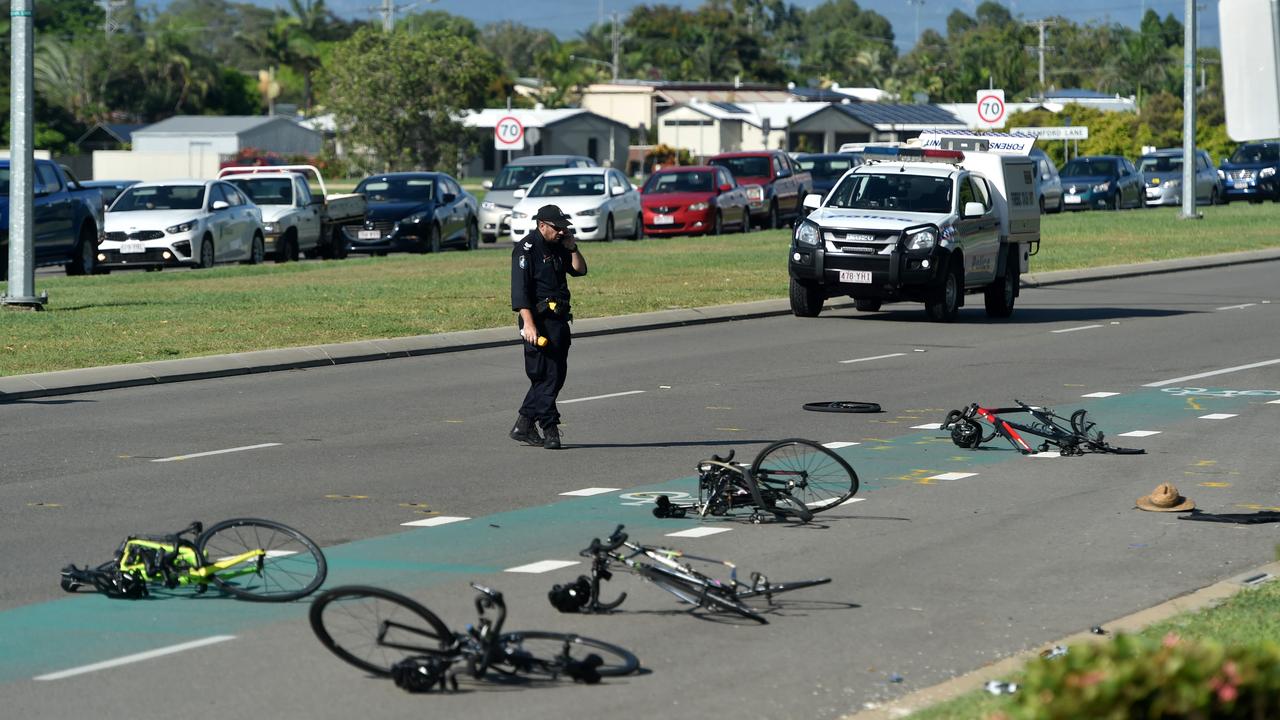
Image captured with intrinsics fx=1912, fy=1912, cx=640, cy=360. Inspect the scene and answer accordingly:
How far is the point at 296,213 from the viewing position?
3384 centimetres

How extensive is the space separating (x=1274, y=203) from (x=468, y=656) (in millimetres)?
54615

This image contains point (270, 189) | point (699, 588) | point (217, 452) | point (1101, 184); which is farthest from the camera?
point (1101, 184)

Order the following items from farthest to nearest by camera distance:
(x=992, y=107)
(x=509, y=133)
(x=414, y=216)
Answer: (x=509, y=133)
(x=992, y=107)
(x=414, y=216)

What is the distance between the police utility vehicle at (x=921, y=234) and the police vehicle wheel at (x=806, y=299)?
1cm

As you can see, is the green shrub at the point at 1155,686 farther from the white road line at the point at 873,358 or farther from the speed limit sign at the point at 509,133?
the speed limit sign at the point at 509,133

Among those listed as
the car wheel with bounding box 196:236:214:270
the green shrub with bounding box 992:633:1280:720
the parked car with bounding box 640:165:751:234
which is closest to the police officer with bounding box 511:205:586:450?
the green shrub with bounding box 992:633:1280:720

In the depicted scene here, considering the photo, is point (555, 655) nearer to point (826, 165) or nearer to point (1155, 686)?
point (1155, 686)

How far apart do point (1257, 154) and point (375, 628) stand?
56.6 metres

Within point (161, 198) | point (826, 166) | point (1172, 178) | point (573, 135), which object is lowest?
point (161, 198)

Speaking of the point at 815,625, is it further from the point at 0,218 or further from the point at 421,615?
the point at 0,218

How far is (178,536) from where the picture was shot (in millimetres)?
8430

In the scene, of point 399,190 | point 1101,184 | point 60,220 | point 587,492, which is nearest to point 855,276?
point 587,492

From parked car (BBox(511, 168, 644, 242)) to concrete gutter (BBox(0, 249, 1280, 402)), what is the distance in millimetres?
12284

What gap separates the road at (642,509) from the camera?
701 centimetres
